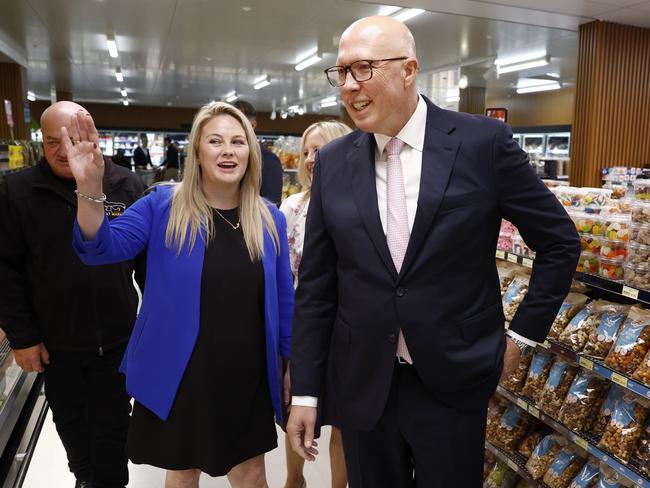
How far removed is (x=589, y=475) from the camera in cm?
242

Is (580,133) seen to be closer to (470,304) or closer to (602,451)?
(602,451)

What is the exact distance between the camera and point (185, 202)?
203 cm

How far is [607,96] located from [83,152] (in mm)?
8549

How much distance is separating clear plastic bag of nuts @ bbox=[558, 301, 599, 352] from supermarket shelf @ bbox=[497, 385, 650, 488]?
1.12ft

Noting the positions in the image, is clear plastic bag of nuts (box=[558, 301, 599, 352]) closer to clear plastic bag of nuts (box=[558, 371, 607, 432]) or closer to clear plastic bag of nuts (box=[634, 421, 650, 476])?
clear plastic bag of nuts (box=[558, 371, 607, 432])

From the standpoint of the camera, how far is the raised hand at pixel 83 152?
164 centimetres

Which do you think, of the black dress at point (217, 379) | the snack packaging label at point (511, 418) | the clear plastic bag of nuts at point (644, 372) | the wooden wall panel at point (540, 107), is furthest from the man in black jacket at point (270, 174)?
the wooden wall panel at point (540, 107)

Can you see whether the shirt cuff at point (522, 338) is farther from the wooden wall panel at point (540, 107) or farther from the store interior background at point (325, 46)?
the wooden wall panel at point (540, 107)

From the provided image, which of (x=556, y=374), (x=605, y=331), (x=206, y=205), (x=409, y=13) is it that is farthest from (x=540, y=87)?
(x=206, y=205)

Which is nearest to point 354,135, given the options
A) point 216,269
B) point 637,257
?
point 216,269

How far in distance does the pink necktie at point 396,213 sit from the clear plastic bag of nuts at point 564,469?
1.41 metres

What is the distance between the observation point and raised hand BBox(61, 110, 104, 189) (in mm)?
1643

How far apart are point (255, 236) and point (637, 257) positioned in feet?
4.49

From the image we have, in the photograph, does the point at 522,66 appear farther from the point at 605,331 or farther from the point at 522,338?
the point at 522,338
